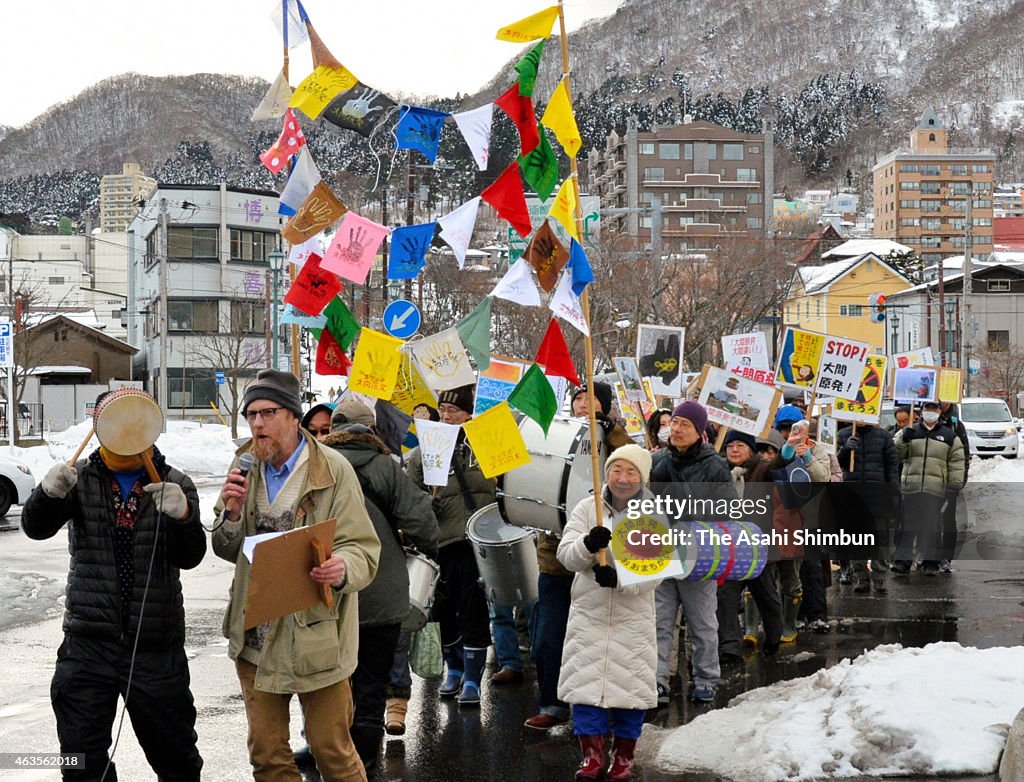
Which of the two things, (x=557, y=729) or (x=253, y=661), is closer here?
(x=253, y=661)

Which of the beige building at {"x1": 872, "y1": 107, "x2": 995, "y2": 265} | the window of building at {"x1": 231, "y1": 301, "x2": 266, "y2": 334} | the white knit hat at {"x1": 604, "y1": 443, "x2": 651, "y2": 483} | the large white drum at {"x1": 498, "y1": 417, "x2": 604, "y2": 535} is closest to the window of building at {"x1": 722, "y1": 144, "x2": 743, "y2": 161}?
the beige building at {"x1": 872, "y1": 107, "x2": 995, "y2": 265}

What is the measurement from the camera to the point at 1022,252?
12288cm

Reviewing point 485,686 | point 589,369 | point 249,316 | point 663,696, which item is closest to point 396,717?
point 485,686

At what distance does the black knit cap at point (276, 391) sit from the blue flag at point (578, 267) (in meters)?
2.12

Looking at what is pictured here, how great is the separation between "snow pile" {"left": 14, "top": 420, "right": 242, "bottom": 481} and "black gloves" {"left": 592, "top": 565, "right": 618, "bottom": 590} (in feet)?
81.3

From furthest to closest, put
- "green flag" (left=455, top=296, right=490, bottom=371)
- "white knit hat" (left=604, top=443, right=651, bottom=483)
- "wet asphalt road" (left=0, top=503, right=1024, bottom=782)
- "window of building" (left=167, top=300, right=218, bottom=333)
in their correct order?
"window of building" (left=167, top=300, right=218, bottom=333)
"green flag" (left=455, top=296, right=490, bottom=371)
"wet asphalt road" (left=0, top=503, right=1024, bottom=782)
"white knit hat" (left=604, top=443, right=651, bottom=483)

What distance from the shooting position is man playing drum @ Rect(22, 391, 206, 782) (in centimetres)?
515

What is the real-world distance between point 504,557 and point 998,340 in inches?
2887

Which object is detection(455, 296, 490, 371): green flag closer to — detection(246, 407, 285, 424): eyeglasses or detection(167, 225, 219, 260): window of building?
detection(246, 407, 285, 424): eyeglasses

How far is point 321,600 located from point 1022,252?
5026 inches

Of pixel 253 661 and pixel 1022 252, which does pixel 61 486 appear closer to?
pixel 253 661

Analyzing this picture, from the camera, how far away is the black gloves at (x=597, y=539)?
6.47 meters

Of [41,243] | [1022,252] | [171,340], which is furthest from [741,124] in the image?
A: [171,340]

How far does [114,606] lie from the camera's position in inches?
204
